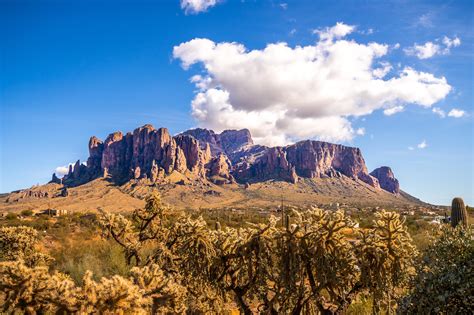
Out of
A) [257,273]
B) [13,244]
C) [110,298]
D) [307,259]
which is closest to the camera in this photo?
[110,298]

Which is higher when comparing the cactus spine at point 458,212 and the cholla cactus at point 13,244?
the cactus spine at point 458,212

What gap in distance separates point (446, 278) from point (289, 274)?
2995 millimetres

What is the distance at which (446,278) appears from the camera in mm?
6609

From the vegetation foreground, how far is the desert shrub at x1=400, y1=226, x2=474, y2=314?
2 centimetres

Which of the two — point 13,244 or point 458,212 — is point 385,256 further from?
point 458,212

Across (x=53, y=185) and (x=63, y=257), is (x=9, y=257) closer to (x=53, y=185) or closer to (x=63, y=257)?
(x=63, y=257)

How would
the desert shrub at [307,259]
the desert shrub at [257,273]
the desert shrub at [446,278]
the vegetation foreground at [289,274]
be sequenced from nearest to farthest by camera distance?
1. the desert shrub at [257,273]
2. the vegetation foreground at [289,274]
3. the desert shrub at [446,278]
4. the desert shrub at [307,259]

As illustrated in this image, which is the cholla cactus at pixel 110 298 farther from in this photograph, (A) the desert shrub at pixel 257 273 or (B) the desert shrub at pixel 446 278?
(B) the desert shrub at pixel 446 278

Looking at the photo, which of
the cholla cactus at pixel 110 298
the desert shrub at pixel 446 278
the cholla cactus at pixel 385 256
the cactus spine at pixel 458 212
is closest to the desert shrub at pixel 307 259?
the cholla cactus at pixel 385 256

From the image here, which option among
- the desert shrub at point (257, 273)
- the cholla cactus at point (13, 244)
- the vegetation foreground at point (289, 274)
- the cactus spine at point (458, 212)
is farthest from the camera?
the cactus spine at point (458, 212)

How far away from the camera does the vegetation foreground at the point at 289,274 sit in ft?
19.5

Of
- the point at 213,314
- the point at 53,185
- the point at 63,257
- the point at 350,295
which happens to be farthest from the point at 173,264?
the point at 53,185

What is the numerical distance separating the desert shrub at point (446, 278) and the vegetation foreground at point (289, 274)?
19mm

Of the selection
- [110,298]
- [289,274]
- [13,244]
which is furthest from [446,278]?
[13,244]
